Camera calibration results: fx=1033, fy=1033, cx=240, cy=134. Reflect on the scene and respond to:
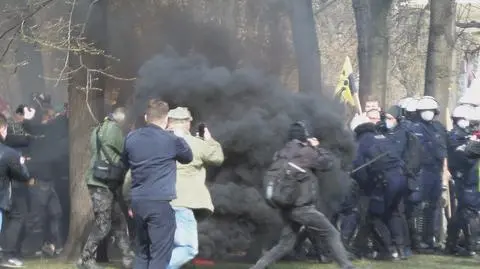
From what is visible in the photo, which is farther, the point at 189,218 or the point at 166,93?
the point at 166,93

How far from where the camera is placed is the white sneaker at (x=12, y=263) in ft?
40.0

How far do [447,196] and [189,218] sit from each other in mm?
6237

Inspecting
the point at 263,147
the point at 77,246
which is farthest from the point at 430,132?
the point at 77,246

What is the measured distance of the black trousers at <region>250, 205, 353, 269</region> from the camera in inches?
417

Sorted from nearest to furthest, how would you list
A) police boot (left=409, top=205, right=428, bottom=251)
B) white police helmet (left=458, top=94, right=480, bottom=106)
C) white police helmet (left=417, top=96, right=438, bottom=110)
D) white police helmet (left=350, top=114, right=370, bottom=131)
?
Answer: 1. white police helmet (left=350, top=114, right=370, bottom=131)
2. white police helmet (left=417, top=96, right=438, bottom=110)
3. police boot (left=409, top=205, right=428, bottom=251)
4. white police helmet (left=458, top=94, right=480, bottom=106)

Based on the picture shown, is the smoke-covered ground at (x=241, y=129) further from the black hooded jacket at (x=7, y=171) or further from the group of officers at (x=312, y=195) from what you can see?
the black hooded jacket at (x=7, y=171)

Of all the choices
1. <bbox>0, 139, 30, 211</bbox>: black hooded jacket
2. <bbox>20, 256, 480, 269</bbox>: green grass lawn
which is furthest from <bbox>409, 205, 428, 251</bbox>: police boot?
<bbox>0, 139, 30, 211</bbox>: black hooded jacket

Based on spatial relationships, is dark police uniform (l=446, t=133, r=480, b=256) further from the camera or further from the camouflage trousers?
the camouflage trousers

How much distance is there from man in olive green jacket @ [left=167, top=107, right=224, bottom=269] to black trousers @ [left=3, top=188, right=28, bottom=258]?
292cm

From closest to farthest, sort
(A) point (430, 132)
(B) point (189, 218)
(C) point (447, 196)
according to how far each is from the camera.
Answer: (B) point (189, 218)
(A) point (430, 132)
(C) point (447, 196)

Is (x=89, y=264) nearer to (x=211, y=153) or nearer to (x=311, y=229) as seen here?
(x=211, y=153)

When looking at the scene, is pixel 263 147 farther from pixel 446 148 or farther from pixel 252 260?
pixel 446 148

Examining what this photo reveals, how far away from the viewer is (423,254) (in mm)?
13734

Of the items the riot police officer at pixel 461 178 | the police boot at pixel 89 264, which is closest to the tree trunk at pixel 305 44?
the riot police officer at pixel 461 178
